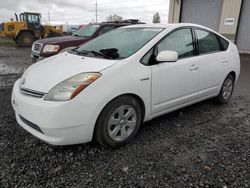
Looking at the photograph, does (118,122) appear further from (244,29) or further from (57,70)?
(244,29)

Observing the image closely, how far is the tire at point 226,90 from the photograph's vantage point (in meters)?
4.21

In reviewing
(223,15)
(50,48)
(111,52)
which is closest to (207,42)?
(111,52)

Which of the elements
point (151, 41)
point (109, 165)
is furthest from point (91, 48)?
point (109, 165)

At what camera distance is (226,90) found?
14.2 ft

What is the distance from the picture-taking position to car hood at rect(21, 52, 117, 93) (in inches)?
97.4

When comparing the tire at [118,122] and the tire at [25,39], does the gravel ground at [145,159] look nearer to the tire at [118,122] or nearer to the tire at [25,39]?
the tire at [118,122]

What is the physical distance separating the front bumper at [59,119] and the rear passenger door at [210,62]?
80.5 inches

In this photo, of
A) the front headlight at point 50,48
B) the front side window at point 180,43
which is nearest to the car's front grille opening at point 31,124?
the front side window at point 180,43

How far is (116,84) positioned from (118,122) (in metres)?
0.48

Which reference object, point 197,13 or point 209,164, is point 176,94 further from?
point 197,13

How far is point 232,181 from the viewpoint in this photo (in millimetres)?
2223

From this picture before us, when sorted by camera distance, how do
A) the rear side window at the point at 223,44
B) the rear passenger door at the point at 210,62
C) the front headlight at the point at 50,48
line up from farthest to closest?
the front headlight at the point at 50,48 < the rear side window at the point at 223,44 < the rear passenger door at the point at 210,62

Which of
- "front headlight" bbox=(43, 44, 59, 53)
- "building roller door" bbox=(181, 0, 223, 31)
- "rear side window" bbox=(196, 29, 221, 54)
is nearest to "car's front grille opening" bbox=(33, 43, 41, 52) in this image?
"front headlight" bbox=(43, 44, 59, 53)

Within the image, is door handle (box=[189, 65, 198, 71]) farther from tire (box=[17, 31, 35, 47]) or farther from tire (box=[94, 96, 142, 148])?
tire (box=[17, 31, 35, 47])
